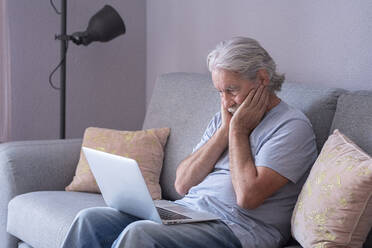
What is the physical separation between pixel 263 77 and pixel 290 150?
304mm

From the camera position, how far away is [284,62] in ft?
8.85

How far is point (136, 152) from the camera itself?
107 inches

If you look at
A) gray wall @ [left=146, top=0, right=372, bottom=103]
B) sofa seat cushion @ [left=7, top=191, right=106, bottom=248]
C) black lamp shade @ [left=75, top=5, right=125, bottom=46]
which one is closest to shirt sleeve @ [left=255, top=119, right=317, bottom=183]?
gray wall @ [left=146, top=0, right=372, bottom=103]

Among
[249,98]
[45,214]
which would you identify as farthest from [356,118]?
[45,214]

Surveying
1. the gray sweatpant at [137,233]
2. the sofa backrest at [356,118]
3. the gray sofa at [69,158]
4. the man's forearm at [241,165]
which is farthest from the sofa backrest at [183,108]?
the gray sweatpant at [137,233]

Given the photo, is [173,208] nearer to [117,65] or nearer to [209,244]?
[209,244]

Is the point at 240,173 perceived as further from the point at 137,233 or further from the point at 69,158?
the point at 69,158

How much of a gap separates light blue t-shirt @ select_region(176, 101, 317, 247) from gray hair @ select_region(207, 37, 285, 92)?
146 mm

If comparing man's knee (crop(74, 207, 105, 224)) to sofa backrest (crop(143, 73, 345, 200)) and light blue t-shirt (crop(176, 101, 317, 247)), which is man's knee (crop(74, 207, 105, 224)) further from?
sofa backrest (crop(143, 73, 345, 200))

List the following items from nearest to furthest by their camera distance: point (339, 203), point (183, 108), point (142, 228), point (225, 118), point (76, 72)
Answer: point (339, 203)
point (142, 228)
point (225, 118)
point (183, 108)
point (76, 72)

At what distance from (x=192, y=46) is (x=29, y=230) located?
132 cm

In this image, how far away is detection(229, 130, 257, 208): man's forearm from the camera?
1922 millimetres

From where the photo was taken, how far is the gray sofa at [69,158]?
224 centimetres

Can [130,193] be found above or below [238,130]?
below
